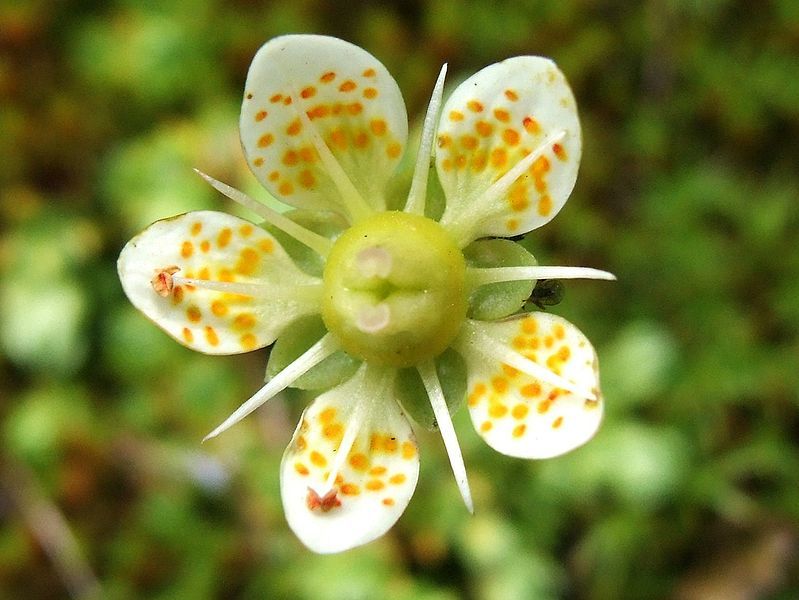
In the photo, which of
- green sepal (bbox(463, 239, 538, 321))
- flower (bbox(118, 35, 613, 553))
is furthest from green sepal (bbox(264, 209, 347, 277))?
green sepal (bbox(463, 239, 538, 321))

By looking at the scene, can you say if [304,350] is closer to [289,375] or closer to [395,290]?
[289,375]

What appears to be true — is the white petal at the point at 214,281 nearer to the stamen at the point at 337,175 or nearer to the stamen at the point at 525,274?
the stamen at the point at 337,175

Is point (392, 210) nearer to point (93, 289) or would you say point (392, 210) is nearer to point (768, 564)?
point (93, 289)

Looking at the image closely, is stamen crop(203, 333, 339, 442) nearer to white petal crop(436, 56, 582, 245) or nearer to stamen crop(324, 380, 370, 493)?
stamen crop(324, 380, 370, 493)

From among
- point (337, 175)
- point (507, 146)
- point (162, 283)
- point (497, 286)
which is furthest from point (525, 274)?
point (162, 283)

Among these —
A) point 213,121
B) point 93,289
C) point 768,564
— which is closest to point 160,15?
point 213,121

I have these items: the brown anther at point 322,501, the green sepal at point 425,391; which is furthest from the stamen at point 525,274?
the brown anther at point 322,501

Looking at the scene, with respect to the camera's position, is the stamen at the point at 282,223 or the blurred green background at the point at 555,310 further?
the blurred green background at the point at 555,310
